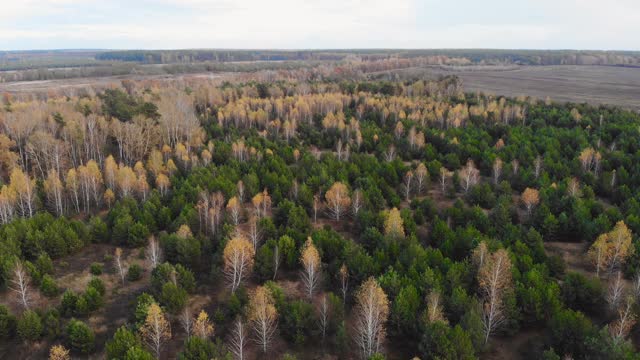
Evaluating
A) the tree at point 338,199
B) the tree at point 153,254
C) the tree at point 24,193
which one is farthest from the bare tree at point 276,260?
the tree at point 24,193

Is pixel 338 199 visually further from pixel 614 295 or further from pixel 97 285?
pixel 614 295

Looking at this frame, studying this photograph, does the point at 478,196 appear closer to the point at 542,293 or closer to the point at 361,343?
the point at 542,293

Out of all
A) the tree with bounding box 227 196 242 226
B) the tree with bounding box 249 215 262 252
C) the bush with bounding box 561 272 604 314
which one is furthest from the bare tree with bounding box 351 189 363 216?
the bush with bounding box 561 272 604 314

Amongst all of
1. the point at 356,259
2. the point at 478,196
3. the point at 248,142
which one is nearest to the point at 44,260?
the point at 356,259

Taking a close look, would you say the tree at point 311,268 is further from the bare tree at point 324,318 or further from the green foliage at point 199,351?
the green foliage at point 199,351

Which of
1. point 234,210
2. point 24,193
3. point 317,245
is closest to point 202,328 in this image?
point 317,245

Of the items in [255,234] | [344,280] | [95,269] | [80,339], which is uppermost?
[255,234]
